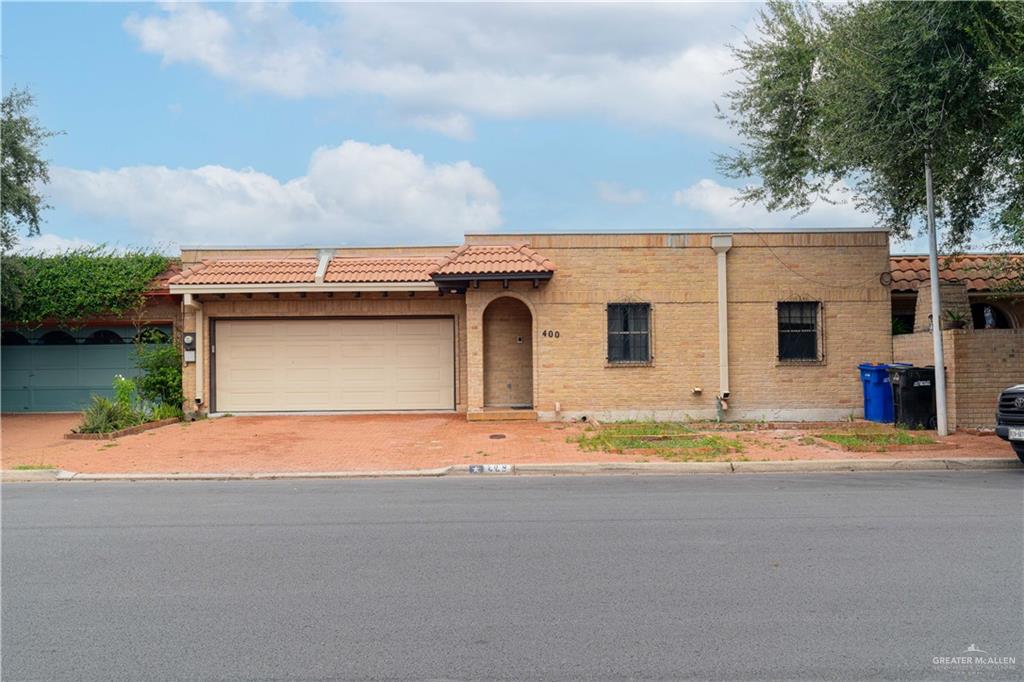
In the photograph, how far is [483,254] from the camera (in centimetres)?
1830

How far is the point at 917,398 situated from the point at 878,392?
1405 millimetres

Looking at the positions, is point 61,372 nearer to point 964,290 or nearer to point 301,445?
point 301,445

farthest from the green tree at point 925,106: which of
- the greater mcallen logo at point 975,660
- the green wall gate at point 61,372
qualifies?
the green wall gate at point 61,372

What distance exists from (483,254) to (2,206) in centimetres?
1222

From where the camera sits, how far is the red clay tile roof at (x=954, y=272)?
1912 cm

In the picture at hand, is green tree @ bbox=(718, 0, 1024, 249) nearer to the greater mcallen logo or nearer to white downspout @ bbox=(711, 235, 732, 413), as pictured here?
white downspout @ bbox=(711, 235, 732, 413)

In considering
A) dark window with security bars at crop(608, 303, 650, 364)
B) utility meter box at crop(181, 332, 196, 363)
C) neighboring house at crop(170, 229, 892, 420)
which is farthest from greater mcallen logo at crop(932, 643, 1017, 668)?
utility meter box at crop(181, 332, 196, 363)

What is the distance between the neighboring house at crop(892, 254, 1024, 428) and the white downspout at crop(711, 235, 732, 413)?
3.87 meters

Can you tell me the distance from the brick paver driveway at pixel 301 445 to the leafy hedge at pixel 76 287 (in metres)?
3.24

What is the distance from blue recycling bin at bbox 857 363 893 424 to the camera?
56.3ft

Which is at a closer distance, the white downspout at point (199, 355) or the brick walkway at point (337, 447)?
the brick walkway at point (337, 447)

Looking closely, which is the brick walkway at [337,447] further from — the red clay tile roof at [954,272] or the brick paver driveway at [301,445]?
the red clay tile roof at [954,272]

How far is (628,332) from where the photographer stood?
18.5 metres

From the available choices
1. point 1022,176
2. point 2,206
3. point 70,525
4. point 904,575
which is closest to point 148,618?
point 70,525
